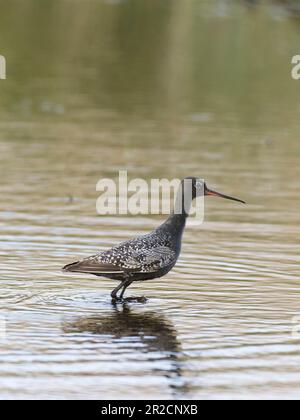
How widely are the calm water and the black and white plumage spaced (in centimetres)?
26

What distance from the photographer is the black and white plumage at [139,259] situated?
35.8 feet

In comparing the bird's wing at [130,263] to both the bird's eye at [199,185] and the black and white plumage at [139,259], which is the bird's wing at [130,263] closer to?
the black and white plumage at [139,259]

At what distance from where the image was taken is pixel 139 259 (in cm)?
1112

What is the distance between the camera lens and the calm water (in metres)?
9.17

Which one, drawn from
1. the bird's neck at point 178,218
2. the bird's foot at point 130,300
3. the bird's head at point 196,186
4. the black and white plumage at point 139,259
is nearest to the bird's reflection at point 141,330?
the bird's foot at point 130,300

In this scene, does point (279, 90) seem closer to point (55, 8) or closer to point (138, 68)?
point (138, 68)

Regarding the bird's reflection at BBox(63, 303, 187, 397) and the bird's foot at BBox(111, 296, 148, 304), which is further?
the bird's foot at BBox(111, 296, 148, 304)

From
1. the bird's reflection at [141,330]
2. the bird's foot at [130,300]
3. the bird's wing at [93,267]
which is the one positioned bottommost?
the bird's reflection at [141,330]

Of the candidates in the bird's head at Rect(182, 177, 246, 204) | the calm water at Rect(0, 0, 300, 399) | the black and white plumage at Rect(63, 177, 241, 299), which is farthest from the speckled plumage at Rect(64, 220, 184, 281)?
the bird's head at Rect(182, 177, 246, 204)

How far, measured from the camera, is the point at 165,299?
11.2 m

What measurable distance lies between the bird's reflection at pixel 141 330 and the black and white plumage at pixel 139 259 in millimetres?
297

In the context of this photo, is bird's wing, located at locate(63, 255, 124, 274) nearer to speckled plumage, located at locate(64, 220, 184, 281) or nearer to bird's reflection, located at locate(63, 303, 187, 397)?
speckled plumage, located at locate(64, 220, 184, 281)

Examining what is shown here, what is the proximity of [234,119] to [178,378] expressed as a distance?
14837 millimetres
